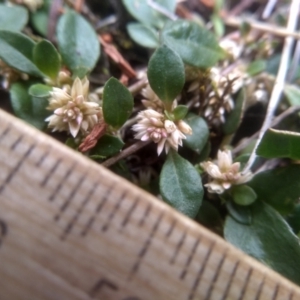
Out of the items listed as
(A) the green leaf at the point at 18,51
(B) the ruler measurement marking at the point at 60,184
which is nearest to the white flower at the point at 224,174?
(B) the ruler measurement marking at the point at 60,184

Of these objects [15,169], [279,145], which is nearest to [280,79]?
[279,145]

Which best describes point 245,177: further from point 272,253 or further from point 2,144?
point 2,144

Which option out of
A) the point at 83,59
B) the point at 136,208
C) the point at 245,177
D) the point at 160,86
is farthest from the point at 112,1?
the point at 136,208

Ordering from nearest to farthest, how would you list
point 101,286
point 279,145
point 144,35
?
1. point 101,286
2. point 279,145
3. point 144,35

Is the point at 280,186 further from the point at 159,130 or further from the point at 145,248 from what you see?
the point at 145,248

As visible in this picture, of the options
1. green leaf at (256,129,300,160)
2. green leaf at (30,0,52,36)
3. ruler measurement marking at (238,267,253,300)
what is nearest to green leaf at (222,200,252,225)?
green leaf at (256,129,300,160)

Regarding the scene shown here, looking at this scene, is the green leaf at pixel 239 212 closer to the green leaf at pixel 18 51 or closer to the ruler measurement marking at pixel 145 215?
the ruler measurement marking at pixel 145 215

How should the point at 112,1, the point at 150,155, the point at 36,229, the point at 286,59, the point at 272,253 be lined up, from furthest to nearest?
1. the point at 112,1
2. the point at 286,59
3. the point at 150,155
4. the point at 272,253
5. the point at 36,229
